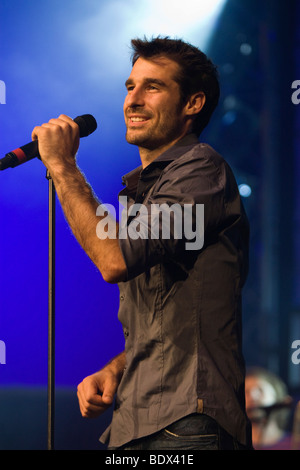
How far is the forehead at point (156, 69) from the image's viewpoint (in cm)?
158

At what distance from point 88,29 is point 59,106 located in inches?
19.5

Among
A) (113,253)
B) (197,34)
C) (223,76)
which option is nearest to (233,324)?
(113,253)

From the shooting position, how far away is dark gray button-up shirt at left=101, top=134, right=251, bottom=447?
117 cm

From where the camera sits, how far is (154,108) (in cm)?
153

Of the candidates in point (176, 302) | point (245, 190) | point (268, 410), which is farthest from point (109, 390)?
point (245, 190)

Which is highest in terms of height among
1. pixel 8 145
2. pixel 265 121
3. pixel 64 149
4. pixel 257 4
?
pixel 257 4

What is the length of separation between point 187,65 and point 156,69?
4.1 inches

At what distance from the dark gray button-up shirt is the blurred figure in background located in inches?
101

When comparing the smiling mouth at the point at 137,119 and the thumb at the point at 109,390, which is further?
the smiling mouth at the point at 137,119

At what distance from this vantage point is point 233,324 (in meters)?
1.27

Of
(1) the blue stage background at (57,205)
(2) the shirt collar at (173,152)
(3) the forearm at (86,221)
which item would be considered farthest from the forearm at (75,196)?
(1) the blue stage background at (57,205)

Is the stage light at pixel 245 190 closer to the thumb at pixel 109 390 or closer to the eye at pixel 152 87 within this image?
the eye at pixel 152 87

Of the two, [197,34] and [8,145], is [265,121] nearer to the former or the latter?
[197,34]

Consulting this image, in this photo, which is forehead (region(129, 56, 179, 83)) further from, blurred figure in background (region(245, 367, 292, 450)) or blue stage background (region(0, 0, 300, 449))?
blurred figure in background (region(245, 367, 292, 450))
